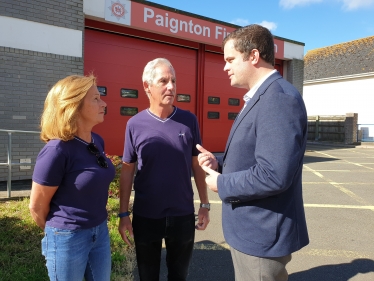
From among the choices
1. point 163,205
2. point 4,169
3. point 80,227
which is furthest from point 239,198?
point 4,169

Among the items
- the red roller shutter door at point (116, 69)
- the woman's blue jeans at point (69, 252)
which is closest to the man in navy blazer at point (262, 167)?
the woman's blue jeans at point (69, 252)

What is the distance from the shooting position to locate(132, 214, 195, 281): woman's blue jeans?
2.20 metres

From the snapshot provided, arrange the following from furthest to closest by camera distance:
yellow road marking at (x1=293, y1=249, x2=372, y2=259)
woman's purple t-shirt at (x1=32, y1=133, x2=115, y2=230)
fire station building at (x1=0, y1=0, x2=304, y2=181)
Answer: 1. fire station building at (x1=0, y1=0, x2=304, y2=181)
2. yellow road marking at (x1=293, y1=249, x2=372, y2=259)
3. woman's purple t-shirt at (x1=32, y1=133, x2=115, y2=230)

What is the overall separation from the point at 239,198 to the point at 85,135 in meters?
1.02

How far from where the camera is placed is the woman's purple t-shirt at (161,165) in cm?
220

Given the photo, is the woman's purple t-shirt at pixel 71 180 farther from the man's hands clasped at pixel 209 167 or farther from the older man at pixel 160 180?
the man's hands clasped at pixel 209 167

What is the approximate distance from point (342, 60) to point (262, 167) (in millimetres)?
A: 28681

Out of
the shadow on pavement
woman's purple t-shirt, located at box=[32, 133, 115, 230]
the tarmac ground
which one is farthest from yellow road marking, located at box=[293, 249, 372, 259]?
woman's purple t-shirt, located at box=[32, 133, 115, 230]

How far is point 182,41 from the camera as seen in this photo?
9648 mm

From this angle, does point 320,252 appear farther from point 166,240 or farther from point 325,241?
point 166,240

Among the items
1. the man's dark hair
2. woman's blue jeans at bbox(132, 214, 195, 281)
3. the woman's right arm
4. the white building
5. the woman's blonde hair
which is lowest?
woman's blue jeans at bbox(132, 214, 195, 281)

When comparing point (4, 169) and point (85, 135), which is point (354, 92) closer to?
point (4, 169)

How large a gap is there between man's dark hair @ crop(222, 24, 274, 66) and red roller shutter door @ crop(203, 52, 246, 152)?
28.6 feet

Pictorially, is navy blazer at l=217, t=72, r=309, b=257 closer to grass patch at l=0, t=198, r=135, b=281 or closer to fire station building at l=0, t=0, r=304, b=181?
grass patch at l=0, t=198, r=135, b=281
